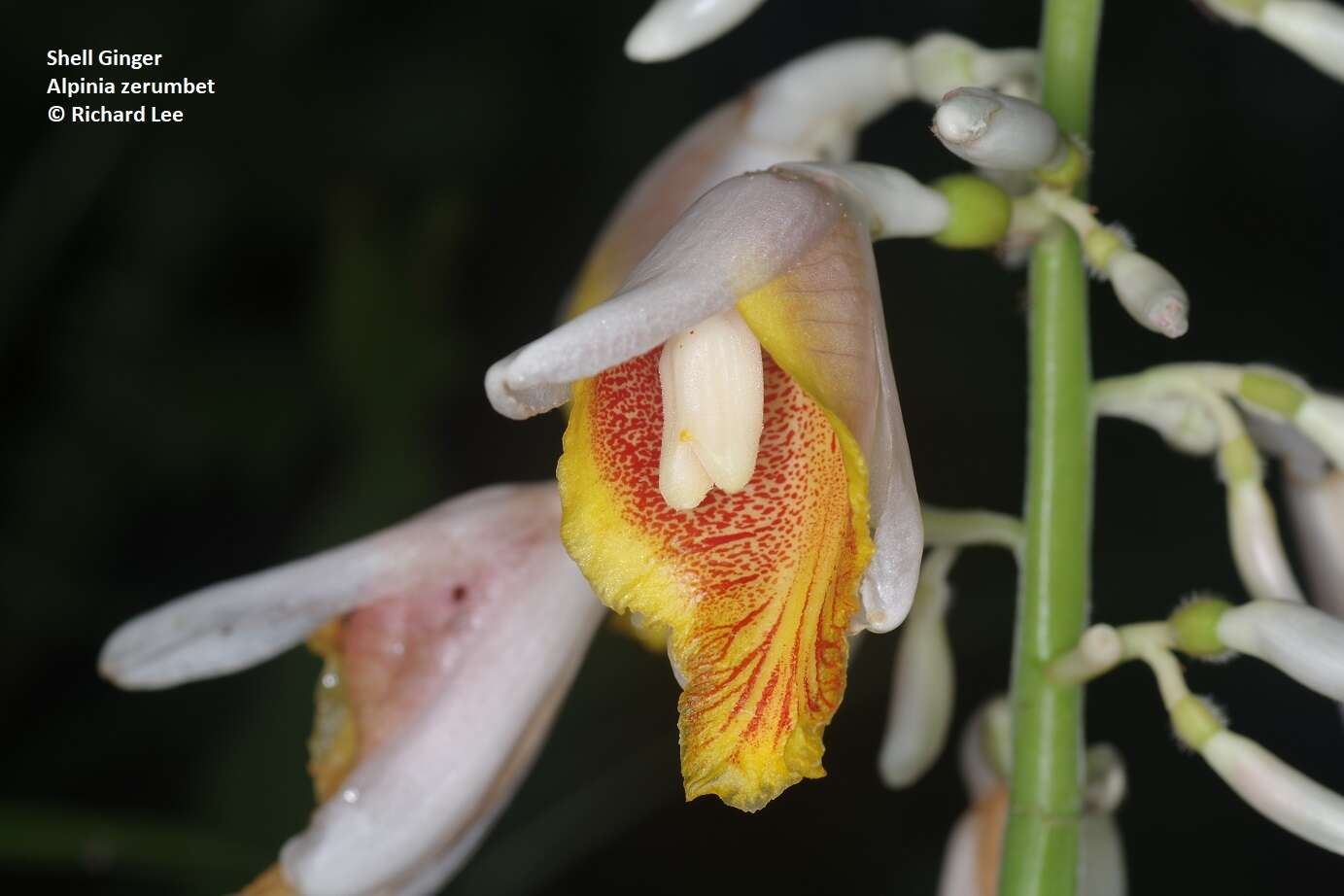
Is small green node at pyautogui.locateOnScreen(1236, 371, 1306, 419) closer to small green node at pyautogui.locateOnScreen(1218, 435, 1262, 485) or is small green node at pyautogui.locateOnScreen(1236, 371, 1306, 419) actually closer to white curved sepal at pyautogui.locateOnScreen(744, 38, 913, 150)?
small green node at pyautogui.locateOnScreen(1218, 435, 1262, 485)

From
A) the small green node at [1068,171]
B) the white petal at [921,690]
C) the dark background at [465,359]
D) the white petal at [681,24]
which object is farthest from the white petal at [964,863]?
the dark background at [465,359]

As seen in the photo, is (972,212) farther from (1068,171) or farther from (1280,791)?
(1280,791)

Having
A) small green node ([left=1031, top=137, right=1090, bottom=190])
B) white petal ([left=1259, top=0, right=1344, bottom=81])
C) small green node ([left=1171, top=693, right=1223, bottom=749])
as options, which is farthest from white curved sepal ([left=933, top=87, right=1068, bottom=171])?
small green node ([left=1171, top=693, right=1223, bottom=749])

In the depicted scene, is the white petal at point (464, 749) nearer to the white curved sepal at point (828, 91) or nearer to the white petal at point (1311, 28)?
the white curved sepal at point (828, 91)


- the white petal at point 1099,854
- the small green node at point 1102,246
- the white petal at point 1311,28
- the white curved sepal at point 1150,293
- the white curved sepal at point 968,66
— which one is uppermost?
the white curved sepal at point 968,66

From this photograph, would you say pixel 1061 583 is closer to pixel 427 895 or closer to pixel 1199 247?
pixel 427 895

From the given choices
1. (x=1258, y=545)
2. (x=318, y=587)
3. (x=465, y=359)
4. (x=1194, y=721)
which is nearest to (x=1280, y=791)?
(x=1194, y=721)
